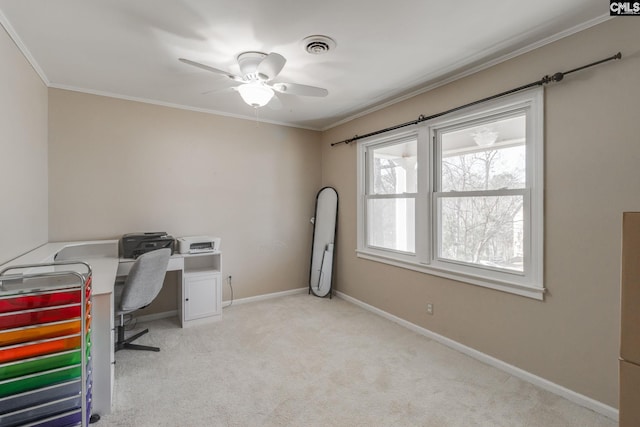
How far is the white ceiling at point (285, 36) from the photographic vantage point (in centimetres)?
188

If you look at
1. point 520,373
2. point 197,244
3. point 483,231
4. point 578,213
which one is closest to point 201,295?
point 197,244

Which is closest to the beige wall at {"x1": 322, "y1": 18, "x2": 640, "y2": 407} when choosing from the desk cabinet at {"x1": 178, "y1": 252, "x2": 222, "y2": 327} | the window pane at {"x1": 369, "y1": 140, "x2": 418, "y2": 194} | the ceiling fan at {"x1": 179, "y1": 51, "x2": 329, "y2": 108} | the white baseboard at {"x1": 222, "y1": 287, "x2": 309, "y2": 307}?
the window pane at {"x1": 369, "y1": 140, "x2": 418, "y2": 194}

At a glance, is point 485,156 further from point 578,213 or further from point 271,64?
point 271,64

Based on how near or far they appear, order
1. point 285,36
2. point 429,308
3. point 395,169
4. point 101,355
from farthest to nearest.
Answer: point 395,169 < point 429,308 < point 285,36 < point 101,355

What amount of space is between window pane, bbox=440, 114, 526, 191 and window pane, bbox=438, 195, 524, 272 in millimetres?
137

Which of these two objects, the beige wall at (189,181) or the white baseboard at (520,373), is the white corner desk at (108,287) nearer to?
the beige wall at (189,181)

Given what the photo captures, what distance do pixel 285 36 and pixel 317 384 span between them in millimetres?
2568

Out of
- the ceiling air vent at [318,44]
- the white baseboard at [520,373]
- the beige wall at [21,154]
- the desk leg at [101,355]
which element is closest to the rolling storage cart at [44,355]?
the desk leg at [101,355]

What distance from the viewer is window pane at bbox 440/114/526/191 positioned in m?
2.51

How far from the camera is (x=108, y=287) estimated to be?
207 centimetres

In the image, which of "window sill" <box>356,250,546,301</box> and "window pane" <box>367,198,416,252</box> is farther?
"window pane" <box>367,198,416,252</box>

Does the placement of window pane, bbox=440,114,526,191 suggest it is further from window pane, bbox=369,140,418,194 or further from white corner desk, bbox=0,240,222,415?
white corner desk, bbox=0,240,222,415

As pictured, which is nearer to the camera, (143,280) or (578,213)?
(578,213)

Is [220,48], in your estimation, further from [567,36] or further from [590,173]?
[590,173]
